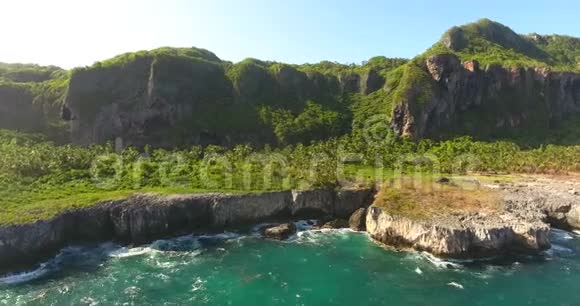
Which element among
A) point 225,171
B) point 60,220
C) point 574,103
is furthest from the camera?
point 574,103

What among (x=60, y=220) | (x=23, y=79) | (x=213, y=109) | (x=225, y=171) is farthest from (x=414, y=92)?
(x=23, y=79)

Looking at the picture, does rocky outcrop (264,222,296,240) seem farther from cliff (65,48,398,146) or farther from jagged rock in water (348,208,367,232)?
cliff (65,48,398,146)

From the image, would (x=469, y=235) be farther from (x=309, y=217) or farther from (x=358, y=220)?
(x=309, y=217)

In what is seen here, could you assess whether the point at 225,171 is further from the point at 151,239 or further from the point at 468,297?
the point at 468,297

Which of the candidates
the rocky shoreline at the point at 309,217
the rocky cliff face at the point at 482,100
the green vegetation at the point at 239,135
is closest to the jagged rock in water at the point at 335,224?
the rocky shoreline at the point at 309,217

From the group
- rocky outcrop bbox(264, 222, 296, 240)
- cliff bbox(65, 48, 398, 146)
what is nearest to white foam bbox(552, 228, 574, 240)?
rocky outcrop bbox(264, 222, 296, 240)

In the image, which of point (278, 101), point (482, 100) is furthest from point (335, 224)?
point (482, 100)
